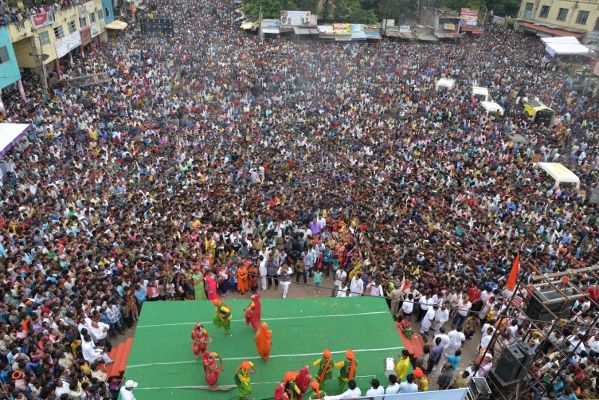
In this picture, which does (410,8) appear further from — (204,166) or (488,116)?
(204,166)

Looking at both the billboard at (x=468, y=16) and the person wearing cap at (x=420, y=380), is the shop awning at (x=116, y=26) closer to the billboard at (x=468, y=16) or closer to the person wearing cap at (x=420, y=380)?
the billboard at (x=468, y=16)

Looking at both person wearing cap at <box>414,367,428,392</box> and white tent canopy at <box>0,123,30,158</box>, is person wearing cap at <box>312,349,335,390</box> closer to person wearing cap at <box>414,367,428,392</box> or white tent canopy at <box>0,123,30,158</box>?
person wearing cap at <box>414,367,428,392</box>

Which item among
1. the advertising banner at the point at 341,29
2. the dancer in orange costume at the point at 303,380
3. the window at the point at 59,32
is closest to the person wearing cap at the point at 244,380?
the dancer in orange costume at the point at 303,380

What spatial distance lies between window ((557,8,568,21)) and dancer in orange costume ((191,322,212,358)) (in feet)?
132

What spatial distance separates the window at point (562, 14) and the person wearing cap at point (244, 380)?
40282 mm

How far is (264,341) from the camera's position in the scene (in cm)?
772

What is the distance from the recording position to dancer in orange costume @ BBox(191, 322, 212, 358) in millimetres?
7699

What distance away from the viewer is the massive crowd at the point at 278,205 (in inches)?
333

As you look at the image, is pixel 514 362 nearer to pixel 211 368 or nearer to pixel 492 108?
pixel 211 368

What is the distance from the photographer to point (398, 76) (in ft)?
85.3

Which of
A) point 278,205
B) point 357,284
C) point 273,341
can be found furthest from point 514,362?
point 278,205

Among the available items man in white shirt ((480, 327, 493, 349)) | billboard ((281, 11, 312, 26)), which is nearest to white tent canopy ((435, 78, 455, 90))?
billboard ((281, 11, 312, 26))

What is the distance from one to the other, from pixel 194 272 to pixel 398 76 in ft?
66.4

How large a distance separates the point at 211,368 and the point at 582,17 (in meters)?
40.0
